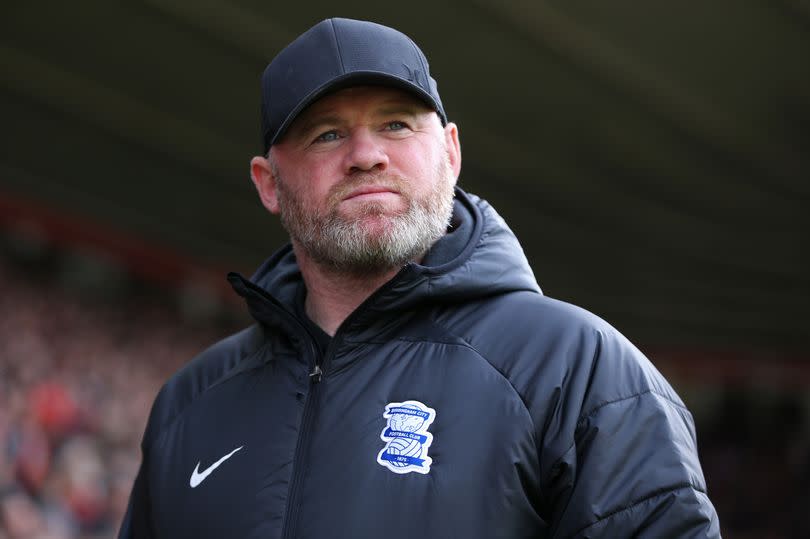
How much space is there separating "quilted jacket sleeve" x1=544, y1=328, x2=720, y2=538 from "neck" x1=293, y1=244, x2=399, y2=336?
1.48 ft

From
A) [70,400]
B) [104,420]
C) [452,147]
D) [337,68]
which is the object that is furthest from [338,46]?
[104,420]

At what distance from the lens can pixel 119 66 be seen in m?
13.8

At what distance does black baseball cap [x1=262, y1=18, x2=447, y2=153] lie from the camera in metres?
1.85

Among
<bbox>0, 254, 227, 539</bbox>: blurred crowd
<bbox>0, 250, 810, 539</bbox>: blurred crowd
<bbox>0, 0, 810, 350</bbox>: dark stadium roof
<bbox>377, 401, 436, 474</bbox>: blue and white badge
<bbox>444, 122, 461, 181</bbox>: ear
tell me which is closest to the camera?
<bbox>377, 401, 436, 474</bbox>: blue and white badge

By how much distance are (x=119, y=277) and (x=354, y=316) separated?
22149 millimetres

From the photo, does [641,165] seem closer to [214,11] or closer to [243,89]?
[243,89]

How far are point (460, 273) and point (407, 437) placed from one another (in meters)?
0.30

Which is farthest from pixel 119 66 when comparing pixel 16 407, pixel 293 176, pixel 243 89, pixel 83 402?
pixel 293 176

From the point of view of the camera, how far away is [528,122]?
14461 millimetres

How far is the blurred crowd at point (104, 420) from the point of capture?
8.81 m

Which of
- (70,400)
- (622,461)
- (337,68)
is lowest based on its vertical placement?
(70,400)

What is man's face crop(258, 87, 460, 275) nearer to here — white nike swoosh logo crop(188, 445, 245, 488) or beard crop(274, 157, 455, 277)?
beard crop(274, 157, 455, 277)

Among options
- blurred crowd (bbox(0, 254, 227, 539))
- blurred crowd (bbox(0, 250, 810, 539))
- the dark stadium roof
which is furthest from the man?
the dark stadium roof

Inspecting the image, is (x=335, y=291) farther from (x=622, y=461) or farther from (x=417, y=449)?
(x=622, y=461)
